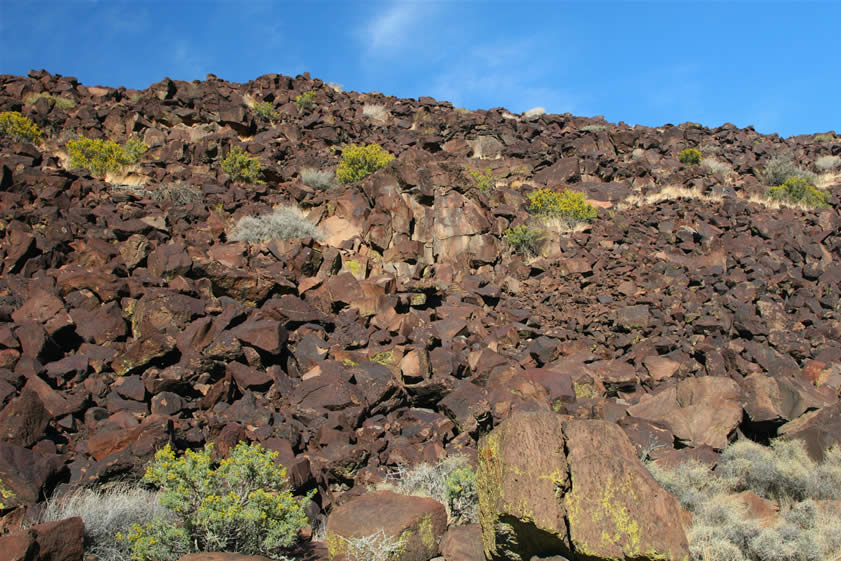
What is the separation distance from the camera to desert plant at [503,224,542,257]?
13.5 m

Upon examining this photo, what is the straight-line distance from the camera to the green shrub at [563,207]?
14.8m

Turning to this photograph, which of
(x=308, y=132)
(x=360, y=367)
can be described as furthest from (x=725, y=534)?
(x=308, y=132)

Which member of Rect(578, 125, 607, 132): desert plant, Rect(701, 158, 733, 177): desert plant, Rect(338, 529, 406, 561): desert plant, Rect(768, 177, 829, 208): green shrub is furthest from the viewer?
Rect(578, 125, 607, 132): desert plant

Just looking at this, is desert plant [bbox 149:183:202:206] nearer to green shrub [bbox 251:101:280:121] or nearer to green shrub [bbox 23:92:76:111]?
green shrub [bbox 23:92:76:111]

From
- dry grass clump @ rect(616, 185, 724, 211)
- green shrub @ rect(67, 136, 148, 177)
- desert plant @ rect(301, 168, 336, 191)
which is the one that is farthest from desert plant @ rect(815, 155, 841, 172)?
green shrub @ rect(67, 136, 148, 177)

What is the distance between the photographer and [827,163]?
2081 cm

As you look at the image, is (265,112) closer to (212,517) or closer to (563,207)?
(563,207)

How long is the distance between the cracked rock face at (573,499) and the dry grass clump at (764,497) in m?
1.16

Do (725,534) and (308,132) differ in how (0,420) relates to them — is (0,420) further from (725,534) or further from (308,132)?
(308,132)

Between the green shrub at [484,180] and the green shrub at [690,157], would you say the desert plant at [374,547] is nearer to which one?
the green shrub at [484,180]

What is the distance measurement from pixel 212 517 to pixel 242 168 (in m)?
11.9

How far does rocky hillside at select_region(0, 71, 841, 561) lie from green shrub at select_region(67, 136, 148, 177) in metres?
0.46

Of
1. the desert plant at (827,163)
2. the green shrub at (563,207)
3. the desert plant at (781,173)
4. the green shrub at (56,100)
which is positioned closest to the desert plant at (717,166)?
the desert plant at (781,173)

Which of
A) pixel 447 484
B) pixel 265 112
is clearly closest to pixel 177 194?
pixel 265 112
